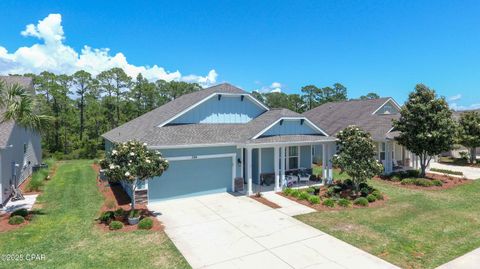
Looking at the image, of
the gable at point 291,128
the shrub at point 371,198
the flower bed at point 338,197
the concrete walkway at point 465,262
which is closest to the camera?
the concrete walkway at point 465,262

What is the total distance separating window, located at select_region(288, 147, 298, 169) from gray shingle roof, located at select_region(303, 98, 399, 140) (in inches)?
307

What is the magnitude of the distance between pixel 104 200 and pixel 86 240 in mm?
5694

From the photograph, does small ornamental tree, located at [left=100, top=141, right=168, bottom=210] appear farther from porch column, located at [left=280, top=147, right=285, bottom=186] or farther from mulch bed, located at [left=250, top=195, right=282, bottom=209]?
porch column, located at [left=280, top=147, right=285, bottom=186]

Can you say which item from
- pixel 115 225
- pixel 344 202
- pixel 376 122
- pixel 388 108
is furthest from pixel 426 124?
pixel 115 225

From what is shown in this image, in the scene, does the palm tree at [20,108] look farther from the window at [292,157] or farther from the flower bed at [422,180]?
the flower bed at [422,180]

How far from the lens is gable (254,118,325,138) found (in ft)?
56.1

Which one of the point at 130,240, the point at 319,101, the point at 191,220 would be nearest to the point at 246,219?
the point at 191,220

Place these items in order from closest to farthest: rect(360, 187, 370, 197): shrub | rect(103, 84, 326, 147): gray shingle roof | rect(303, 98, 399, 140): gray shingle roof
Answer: rect(103, 84, 326, 147): gray shingle roof < rect(360, 187, 370, 197): shrub < rect(303, 98, 399, 140): gray shingle roof

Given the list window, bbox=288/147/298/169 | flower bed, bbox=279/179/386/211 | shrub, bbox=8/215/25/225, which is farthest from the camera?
window, bbox=288/147/298/169

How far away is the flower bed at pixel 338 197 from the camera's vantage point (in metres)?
14.4

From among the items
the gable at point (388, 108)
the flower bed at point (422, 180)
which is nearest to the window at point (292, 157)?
→ the flower bed at point (422, 180)

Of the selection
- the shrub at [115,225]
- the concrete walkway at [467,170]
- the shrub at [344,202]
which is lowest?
the shrub at [115,225]

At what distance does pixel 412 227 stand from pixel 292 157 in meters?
8.96

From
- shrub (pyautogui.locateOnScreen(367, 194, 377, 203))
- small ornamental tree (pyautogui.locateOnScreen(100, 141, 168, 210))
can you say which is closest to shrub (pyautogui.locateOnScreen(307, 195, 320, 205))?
shrub (pyautogui.locateOnScreen(367, 194, 377, 203))
